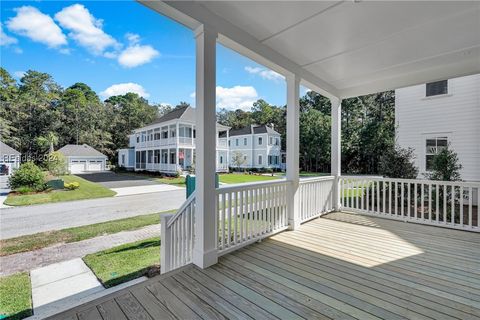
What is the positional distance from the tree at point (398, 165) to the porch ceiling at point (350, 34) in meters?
2.24

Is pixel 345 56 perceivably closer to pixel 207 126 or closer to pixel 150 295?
pixel 207 126

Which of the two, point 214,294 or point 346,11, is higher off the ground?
point 346,11

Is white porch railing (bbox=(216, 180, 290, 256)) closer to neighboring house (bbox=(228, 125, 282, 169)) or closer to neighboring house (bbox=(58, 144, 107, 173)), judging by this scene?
neighboring house (bbox=(228, 125, 282, 169))

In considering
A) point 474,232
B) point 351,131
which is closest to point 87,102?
point 351,131

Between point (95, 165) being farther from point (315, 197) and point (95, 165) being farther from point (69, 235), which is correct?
point (315, 197)

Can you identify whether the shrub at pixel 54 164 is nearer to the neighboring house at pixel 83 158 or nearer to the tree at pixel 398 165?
the neighboring house at pixel 83 158

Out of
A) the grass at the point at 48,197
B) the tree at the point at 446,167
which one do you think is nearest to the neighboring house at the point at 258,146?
the grass at the point at 48,197

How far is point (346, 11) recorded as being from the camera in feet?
8.04

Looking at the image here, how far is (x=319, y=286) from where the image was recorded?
212 cm

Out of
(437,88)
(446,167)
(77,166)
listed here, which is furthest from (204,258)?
(77,166)

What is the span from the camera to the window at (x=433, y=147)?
6616mm

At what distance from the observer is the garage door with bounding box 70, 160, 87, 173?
960 inches

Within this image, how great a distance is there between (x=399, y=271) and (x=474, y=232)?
255cm

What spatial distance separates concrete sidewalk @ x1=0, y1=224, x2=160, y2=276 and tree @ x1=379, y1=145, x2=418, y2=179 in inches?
242
